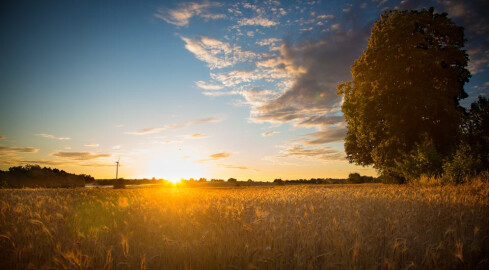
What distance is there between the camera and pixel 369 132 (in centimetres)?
1895

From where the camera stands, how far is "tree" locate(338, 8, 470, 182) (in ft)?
57.1

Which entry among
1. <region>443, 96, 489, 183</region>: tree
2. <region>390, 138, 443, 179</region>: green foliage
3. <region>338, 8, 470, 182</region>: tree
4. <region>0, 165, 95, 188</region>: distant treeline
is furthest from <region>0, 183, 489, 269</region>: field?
<region>0, 165, 95, 188</region>: distant treeline

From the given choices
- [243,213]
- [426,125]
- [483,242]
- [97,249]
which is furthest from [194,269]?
[426,125]

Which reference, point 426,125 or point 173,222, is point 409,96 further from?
point 173,222

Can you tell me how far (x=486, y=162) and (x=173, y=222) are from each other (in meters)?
38.0

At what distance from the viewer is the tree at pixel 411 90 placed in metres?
17.4

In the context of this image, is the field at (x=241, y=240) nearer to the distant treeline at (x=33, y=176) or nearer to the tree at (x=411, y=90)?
the tree at (x=411, y=90)

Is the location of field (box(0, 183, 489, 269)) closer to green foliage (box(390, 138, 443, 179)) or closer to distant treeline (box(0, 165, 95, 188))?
green foliage (box(390, 138, 443, 179))

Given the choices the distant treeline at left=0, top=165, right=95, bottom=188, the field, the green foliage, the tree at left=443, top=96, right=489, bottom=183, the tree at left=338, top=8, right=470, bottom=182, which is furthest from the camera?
the distant treeline at left=0, top=165, right=95, bottom=188

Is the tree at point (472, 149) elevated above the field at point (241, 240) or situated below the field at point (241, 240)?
above

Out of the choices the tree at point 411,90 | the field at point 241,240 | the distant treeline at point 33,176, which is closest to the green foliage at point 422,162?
the tree at point 411,90

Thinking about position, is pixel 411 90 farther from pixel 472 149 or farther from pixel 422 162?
pixel 472 149

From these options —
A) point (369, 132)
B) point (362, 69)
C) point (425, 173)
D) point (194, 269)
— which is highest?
point (362, 69)

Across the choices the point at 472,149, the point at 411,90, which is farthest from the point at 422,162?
the point at 472,149
